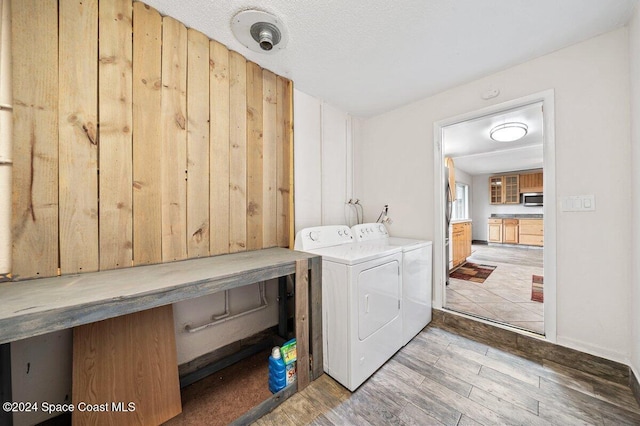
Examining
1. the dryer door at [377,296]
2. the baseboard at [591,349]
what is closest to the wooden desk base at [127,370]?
the dryer door at [377,296]

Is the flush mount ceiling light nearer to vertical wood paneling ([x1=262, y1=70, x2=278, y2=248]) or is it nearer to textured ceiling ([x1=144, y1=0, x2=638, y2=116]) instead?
textured ceiling ([x1=144, y1=0, x2=638, y2=116])

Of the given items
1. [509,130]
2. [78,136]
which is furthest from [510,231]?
[78,136]

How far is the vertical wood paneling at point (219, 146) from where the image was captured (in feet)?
5.15

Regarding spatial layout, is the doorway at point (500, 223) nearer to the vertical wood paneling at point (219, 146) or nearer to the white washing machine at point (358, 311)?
the white washing machine at point (358, 311)

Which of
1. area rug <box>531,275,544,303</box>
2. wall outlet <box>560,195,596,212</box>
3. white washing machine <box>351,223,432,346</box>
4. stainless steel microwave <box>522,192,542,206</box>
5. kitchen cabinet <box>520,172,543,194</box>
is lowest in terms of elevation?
area rug <box>531,275,544,303</box>

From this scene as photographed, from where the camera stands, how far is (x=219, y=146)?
160 centimetres

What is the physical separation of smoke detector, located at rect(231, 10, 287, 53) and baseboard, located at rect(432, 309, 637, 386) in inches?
105

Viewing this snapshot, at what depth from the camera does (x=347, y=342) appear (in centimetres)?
140

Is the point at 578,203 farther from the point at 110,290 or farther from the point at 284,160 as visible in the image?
the point at 110,290

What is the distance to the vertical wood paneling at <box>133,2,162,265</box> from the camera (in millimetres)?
1276

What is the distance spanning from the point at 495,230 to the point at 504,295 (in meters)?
4.68

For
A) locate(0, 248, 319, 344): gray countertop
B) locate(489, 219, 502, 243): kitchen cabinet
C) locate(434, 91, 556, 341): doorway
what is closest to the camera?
locate(0, 248, 319, 344): gray countertop

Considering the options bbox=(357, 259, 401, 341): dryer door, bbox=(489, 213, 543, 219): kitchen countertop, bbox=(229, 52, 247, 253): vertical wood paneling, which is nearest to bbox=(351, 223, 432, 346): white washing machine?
bbox=(357, 259, 401, 341): dryer door

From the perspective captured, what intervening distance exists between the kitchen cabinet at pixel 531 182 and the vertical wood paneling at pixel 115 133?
27.6 feet
